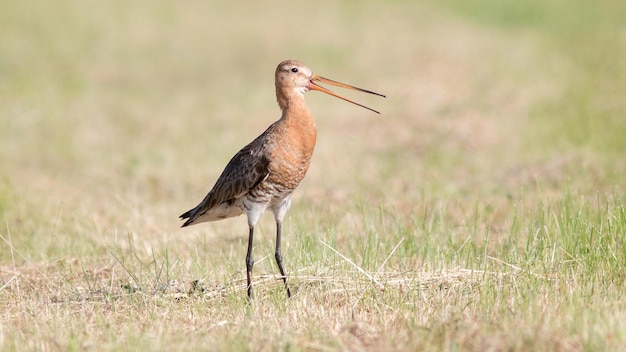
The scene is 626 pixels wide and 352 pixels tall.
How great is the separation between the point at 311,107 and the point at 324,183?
19.4ft

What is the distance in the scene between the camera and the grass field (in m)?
5.10

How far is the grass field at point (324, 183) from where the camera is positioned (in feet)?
16.7

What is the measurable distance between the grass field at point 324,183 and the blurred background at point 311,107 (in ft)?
0.21

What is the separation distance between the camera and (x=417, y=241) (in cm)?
712

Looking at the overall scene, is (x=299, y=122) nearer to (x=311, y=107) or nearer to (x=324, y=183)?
(x=324, y=183)

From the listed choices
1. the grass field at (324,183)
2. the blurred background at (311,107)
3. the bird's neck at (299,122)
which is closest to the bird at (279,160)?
the bird's neck at (299,122)

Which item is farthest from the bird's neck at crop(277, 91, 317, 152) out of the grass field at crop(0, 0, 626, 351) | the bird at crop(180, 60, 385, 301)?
the grass field at crop(0, 0, 626, 351)

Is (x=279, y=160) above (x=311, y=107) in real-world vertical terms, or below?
below

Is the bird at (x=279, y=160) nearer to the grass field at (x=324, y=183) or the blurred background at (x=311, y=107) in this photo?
the grass field at (x=324, y=183)

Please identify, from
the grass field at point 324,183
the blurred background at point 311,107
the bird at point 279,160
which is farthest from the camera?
the blurred background at point 311,107

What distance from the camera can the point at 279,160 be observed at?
6.30 m

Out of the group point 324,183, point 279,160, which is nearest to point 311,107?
point 324,183

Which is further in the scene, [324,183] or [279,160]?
[324,183]

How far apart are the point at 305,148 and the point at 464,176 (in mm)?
4653
